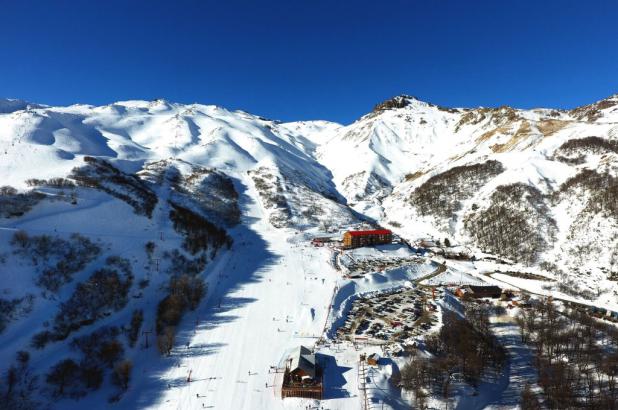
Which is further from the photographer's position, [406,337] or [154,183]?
[154,183]

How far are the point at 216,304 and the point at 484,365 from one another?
1208 inches

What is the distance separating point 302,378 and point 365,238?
42785mm

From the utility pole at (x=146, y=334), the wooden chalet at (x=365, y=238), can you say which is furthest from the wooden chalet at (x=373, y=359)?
the wooden chalet at (x=365, y=238)

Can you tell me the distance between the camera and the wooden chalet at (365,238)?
68625mm

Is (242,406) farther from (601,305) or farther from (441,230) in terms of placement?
(441,230)

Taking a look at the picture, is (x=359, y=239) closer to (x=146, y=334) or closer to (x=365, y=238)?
(x=365, y=238)

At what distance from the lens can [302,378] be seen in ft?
98.0

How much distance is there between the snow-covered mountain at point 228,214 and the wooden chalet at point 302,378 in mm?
2300

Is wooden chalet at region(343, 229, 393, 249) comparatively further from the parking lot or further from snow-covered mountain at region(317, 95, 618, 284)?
the parking lot

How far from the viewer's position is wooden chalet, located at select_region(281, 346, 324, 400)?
95.2 feet

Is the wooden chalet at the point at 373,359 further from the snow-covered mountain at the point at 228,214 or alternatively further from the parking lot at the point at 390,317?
the snow-covered mountain at the point at 228,214

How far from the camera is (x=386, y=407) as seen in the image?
28.5 metres

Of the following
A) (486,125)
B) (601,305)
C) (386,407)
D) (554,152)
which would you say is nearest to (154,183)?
(386,407)

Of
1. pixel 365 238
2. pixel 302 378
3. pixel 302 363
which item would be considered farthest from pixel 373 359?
pixel 365 238
